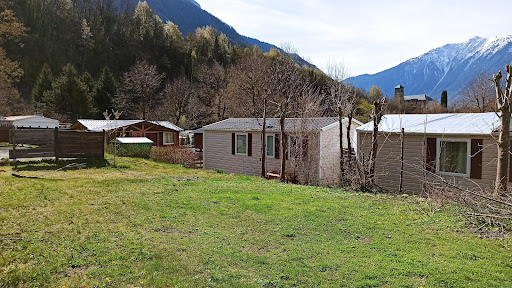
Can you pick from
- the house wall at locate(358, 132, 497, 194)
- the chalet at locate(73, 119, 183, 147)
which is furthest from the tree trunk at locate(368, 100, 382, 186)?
the chalet at locate(73, 119, 183, 147)

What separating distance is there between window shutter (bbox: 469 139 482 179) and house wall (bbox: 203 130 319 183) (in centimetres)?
544

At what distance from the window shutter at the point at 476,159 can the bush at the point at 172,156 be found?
14.4 metres

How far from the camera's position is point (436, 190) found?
338 inches

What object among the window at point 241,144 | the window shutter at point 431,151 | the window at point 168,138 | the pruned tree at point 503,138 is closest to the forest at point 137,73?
the window at point 241,144

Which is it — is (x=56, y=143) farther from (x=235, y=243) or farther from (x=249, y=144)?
(x=235, y=243)

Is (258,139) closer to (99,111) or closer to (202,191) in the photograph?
(202,191)

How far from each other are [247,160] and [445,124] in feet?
30.1

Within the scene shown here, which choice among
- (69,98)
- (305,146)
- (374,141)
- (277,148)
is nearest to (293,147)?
(305,146)

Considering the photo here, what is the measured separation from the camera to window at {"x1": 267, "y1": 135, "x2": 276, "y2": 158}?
645 inches

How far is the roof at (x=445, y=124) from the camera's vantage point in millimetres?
10328

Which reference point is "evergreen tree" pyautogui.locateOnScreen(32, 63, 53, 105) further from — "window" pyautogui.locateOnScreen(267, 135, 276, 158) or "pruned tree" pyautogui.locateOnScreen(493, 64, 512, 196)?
"pruned tree" pyautogui.locateOnScreen(493, 64, 512, 196)

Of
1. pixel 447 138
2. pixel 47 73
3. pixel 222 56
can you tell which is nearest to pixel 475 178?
pixel 447 138

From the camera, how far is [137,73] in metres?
48.9

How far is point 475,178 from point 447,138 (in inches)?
55.5
